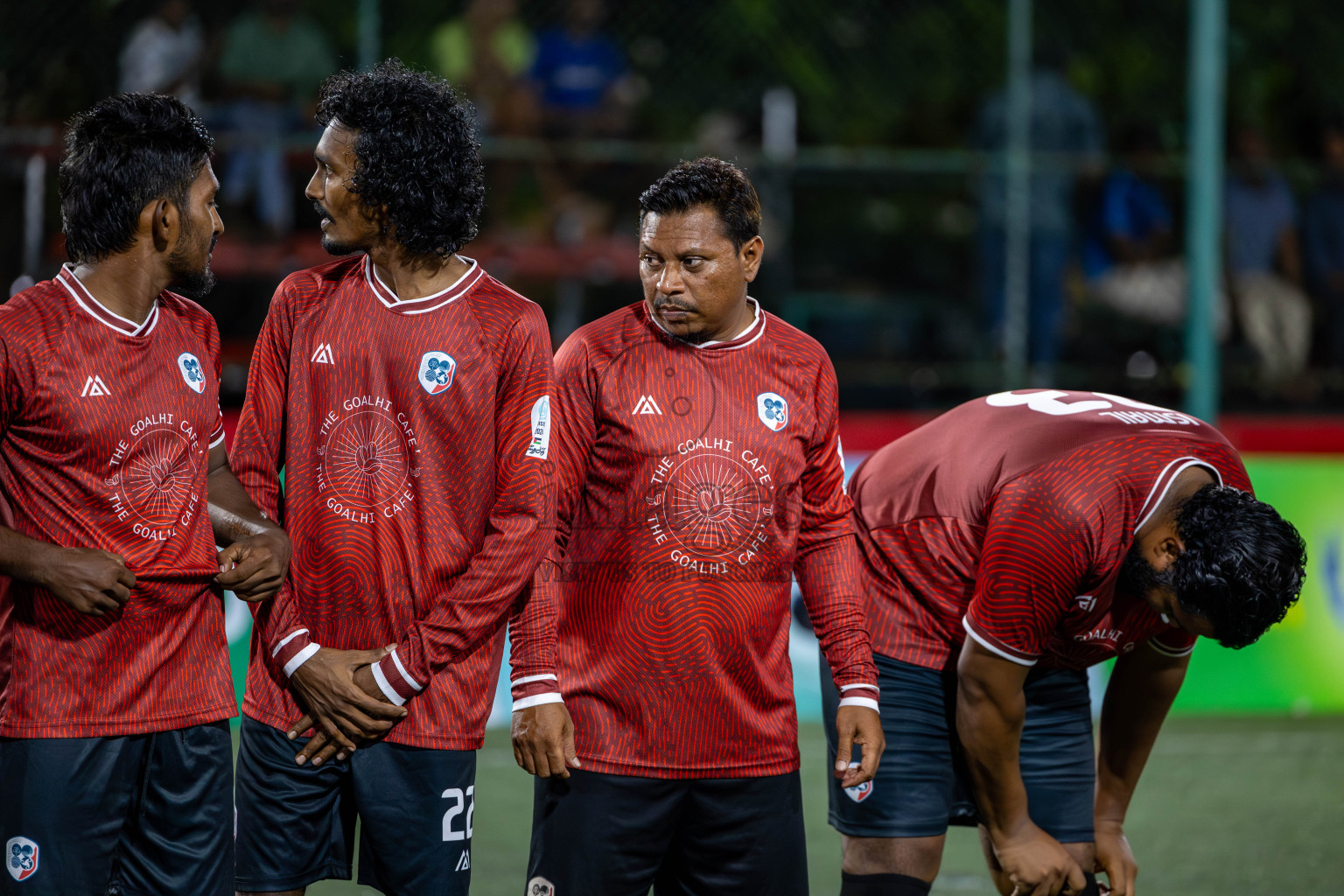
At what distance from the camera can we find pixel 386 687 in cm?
278

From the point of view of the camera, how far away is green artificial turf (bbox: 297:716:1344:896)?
4805 millimetres

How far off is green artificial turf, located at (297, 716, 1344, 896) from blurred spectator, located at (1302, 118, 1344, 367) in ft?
9.03

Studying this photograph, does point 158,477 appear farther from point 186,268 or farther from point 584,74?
point 584,74

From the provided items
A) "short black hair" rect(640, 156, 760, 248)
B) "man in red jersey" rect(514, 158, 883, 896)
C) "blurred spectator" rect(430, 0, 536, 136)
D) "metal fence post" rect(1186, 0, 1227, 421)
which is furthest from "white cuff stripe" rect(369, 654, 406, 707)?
"metal fence post" rect(1186, 0, 1227, 421)

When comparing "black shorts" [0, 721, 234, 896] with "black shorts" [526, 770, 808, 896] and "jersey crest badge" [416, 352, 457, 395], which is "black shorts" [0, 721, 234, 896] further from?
"jersey crest badge" [416, 352, 457, 395]

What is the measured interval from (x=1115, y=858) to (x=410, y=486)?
6.59ft

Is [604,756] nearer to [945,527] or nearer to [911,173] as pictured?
[945,527]

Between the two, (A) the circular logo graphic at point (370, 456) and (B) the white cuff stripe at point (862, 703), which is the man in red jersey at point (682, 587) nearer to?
(B) the white cuff stripe at point (862, 703)

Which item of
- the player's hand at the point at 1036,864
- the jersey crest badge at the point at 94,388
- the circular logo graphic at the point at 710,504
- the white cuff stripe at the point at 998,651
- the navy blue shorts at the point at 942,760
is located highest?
the jersey crest badge at the point at 94,388

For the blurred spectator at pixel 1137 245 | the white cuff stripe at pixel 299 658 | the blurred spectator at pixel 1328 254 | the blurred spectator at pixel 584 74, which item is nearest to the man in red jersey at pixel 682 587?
the white cuff stripe at pixel 299 658

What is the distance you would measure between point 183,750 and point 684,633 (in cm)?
98

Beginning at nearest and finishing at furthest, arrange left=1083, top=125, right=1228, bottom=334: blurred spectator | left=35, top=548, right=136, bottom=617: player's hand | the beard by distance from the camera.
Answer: left=35, top=548, right=136, bottom=617: player's hand < the beard < left=1083, top=125, right=1228, bottom=334: blurred spectator

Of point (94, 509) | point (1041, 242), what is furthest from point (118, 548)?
point (1041, 242)

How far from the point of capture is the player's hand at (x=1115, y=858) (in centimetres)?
367
